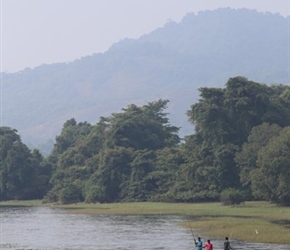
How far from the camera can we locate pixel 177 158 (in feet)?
343

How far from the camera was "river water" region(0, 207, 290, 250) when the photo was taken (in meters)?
52.8

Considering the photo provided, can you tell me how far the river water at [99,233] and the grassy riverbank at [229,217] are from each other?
168 cm

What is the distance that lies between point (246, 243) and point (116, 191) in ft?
193

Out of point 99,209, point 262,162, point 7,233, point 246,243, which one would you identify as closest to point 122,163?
point 99,209

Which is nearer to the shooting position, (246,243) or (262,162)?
(246,243)

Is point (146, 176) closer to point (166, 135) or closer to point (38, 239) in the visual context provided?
point (166, 135)

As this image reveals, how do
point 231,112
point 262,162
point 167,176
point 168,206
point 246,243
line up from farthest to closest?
point 167,176 < point 231,112 < point 168,206 < point 262,162 < point 246,243

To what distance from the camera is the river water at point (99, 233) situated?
5278 cm

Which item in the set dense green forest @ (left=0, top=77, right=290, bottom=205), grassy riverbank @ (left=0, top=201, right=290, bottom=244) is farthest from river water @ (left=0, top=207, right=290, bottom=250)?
dense green forest @ (left=0, top=77, right=290, bottom=205)

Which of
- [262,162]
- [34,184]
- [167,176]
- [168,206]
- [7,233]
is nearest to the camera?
[7,233]

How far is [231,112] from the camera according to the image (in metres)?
97.8

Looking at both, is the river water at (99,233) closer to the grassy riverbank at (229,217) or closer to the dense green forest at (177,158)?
the grassy riverbank at (229,217)

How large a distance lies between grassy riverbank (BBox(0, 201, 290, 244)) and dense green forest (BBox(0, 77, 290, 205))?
3.35m

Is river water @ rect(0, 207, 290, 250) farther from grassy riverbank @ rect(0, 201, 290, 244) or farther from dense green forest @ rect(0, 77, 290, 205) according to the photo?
dense green forest @ rect(0, 77, 290, 205)
